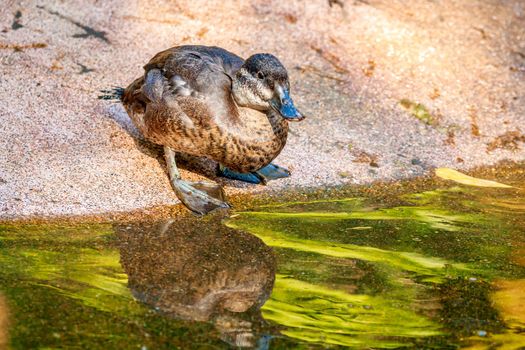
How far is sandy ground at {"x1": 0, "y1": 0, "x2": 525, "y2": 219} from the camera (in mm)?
5301

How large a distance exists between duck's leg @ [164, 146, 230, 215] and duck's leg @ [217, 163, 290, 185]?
33 centimetres

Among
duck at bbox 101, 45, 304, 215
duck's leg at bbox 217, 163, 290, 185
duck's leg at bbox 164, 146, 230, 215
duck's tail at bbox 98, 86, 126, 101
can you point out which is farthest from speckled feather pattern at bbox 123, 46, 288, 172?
duck's tail at bbox 98, 86, 126, 101

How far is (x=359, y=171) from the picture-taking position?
573 cm

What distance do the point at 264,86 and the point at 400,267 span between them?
1.36 meters

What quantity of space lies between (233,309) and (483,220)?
75.8 inches

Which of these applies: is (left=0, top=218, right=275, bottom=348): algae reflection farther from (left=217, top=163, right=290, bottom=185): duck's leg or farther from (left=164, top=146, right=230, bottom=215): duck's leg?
(left=217, top=163, right=290, bottom=185): duck's leg

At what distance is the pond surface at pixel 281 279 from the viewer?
358 cm

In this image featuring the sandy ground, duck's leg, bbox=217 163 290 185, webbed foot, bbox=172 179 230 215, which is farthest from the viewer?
duck's leg, bbox=217 163 290 185

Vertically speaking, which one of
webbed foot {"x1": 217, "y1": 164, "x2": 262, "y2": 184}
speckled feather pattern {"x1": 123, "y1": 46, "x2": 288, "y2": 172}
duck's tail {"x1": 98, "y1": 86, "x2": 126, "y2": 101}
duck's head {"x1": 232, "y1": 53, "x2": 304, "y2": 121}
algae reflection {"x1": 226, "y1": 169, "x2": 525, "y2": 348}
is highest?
duck's head {"x1": 232, "y1": 53, "x2": 304, "y2": 121}

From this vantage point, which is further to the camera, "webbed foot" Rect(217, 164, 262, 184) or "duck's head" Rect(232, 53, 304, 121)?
"webbed foot" Rect(217, 164, 262, 184)

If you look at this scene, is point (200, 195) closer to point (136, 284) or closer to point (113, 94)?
point (113, 94)

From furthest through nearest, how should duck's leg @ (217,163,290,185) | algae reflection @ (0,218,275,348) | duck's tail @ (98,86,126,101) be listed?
1. duck's tail @ (98,86,126,101)
2. duck's leg @ (217,163,290,185)
3. algae reflection @ (0,218,275,348)

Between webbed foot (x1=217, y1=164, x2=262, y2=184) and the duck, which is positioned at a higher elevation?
the duck

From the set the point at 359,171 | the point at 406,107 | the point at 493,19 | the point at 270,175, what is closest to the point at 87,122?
the point at 270,175
